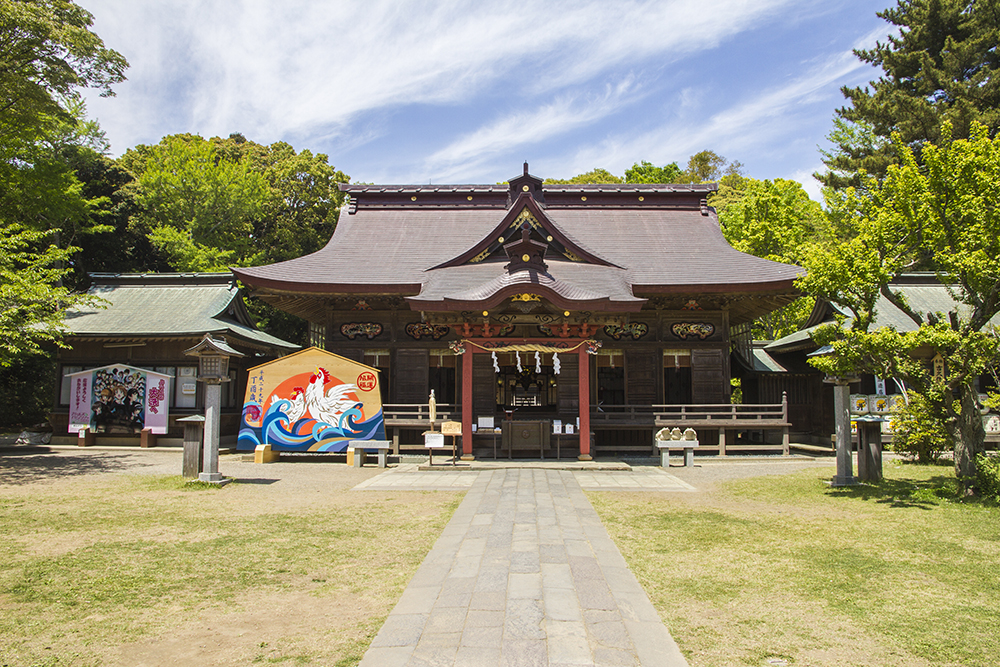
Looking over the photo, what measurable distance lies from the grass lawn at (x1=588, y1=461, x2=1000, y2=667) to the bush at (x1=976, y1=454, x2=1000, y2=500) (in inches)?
17.4

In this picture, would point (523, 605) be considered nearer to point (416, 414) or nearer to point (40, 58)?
point (416, 414)

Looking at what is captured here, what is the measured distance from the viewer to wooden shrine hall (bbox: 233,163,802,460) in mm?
14773

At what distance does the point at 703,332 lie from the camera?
58.2 ft

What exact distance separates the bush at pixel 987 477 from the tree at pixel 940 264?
13cm

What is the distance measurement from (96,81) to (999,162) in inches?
867

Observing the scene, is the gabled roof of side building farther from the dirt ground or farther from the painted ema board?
the painted ema board

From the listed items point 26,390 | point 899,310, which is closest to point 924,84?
point 899,310

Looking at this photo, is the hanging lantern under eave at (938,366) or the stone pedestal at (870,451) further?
the hanging lantern under eave at (938,366)

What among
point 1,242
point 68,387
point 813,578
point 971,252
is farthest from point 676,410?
point 68,387

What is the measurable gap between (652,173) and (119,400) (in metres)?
35.5

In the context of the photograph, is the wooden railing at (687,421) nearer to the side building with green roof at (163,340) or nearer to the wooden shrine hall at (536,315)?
the wooden shrine hall at (536,315)

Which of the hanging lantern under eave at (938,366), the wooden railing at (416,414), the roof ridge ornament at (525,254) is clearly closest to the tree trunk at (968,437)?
the hanging lantern under eave at (938,366)

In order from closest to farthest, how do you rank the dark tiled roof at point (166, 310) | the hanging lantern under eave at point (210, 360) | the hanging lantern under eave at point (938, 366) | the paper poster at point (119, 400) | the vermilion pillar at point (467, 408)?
1. the hanging lantern under eave at point (210, 360)
2. the vermilion pillar at point (467, 408)
3. the hanging lantern under eave at point (938, 366)
4. the paper poster at point (119, 400)
5. the dark tiled roof at point (166, 310)

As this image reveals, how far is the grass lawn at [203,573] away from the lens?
4297 millimetres
